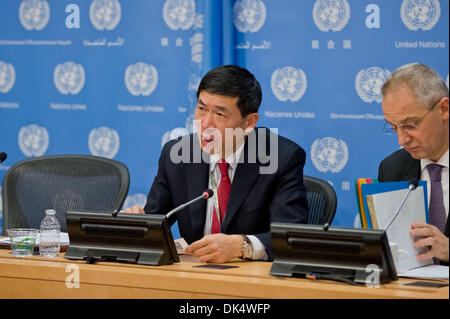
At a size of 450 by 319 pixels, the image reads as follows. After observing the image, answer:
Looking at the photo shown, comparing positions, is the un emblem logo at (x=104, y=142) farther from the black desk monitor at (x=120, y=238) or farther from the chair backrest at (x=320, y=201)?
the black desk monitor at (x=120, y=238)

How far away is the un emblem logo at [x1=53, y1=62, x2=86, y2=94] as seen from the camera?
4.41m

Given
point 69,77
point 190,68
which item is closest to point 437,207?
point 190,68

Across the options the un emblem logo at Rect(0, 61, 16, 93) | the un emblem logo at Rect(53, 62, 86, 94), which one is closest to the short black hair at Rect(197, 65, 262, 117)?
the un emblem logo at Rect(53, 62, 86, 94)

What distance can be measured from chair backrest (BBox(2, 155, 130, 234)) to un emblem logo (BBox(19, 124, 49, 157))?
128 cm

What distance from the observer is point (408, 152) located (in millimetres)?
2633

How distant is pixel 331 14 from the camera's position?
12.1 ft

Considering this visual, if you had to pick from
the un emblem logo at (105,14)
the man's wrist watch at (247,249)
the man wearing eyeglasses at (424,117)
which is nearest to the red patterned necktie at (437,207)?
the man wearing eyeglasses at (424,117)

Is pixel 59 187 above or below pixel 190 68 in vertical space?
below

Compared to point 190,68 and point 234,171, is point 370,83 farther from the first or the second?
point 234,171

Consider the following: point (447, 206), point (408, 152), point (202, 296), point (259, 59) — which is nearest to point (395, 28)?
point (259, 59)

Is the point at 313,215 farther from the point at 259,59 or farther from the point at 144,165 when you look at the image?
the point at 144,165

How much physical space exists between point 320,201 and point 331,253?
0.97m

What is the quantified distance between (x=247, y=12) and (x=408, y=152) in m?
1.62

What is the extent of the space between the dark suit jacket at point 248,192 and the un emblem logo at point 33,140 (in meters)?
1.86
